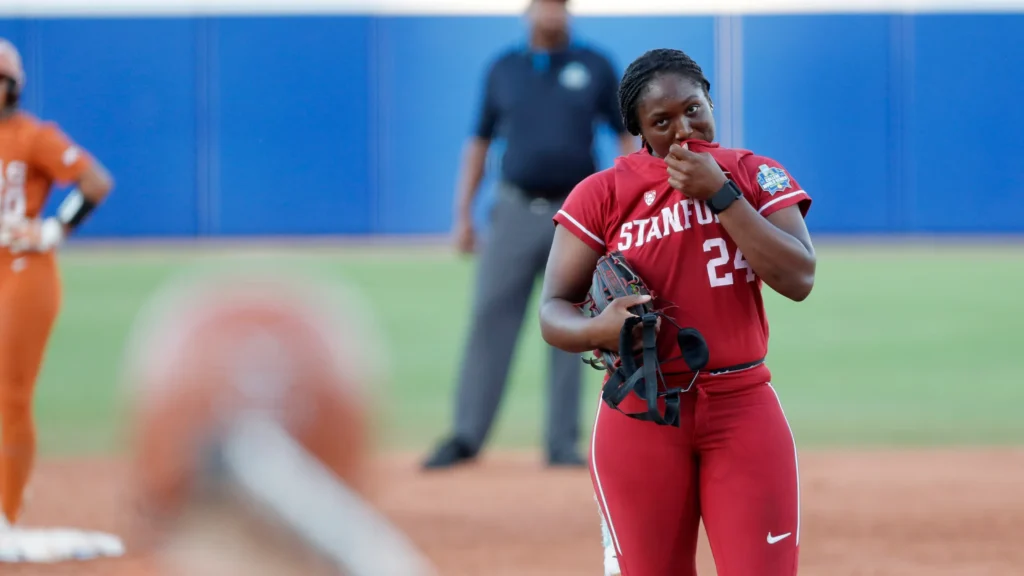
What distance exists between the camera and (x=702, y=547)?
5.66 metres

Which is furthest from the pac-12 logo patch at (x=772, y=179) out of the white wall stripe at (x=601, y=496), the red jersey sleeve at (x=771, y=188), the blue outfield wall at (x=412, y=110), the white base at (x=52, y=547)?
the blue outfield wall at (x=412, y=110)

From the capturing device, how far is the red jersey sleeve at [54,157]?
5.77 meters

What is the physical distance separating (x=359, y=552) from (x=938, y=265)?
1859cm

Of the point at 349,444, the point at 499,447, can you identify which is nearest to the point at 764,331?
the point at 349,444

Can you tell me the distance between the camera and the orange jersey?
5676 millimetres

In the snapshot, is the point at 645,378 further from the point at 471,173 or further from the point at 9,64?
the point at 471,173

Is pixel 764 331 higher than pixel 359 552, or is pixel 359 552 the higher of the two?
pixel 359 552

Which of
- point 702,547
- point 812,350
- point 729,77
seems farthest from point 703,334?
point 729,77

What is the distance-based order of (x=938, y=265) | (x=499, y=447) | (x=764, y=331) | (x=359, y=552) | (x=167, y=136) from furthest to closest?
(x=167, y=136), (x=938, y=265), (x=499, y=447), (x=764, y=331), (x=359, y=552)

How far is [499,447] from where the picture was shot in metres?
8.06

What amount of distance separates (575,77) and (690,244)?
4.47 meters

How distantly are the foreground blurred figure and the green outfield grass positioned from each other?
3541mm

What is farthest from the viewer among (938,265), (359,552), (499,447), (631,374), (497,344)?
(938,265)

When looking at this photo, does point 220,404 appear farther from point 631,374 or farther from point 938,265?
point 938,265
